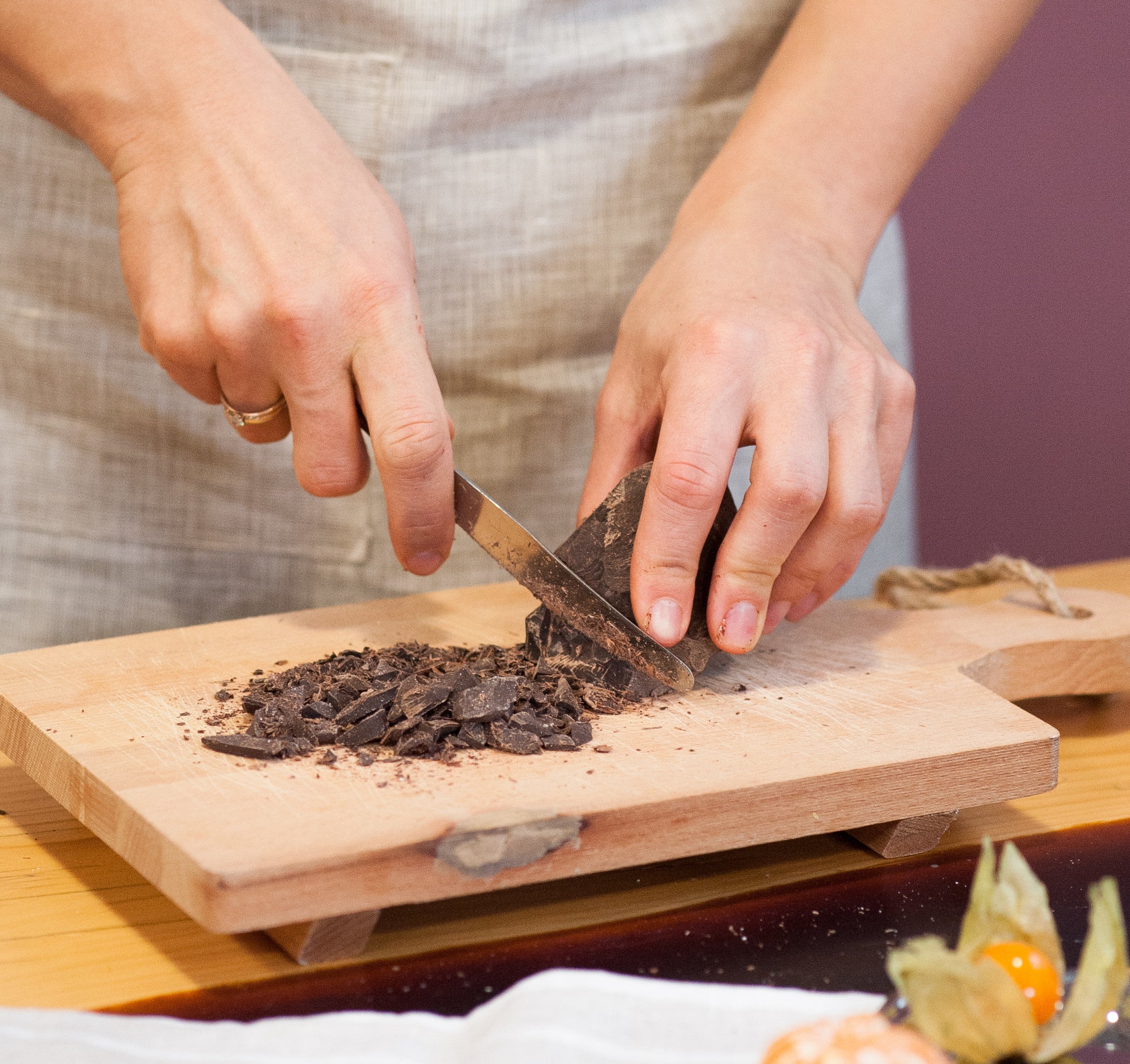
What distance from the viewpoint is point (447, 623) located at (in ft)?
5.87

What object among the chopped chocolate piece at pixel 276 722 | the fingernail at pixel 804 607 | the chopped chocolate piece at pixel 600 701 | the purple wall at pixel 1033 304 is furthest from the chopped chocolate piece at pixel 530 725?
the purple wall at pixel 1033 304

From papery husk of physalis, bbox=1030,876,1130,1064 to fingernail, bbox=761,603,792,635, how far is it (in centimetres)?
83

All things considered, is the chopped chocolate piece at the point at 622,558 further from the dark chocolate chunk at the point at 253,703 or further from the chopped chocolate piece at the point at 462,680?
the dark chocolate chunk at the point at 253,703

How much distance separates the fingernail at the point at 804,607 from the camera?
165cm

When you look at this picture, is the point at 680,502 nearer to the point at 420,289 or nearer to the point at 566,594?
the point at 566,594

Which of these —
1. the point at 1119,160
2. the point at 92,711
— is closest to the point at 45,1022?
the point at 92,711

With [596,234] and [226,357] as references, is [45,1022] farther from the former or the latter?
[596,234]

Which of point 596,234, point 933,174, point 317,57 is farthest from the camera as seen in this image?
point 933,174

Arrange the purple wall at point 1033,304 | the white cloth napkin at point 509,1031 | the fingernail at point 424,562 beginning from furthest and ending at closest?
the purple wall at point 1033,304
the fingernail at point 424,562
the white cloth napkin at point 509,1031

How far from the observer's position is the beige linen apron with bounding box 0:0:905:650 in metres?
1.96

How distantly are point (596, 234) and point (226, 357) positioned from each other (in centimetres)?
83

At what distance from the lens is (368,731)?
1.31 meters

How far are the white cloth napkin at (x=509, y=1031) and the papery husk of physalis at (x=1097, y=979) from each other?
0.71 feet

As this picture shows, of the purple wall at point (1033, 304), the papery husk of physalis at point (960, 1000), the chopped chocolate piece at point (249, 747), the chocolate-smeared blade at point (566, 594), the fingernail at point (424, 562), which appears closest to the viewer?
the papery husk of physalis at point (960, 1000)
